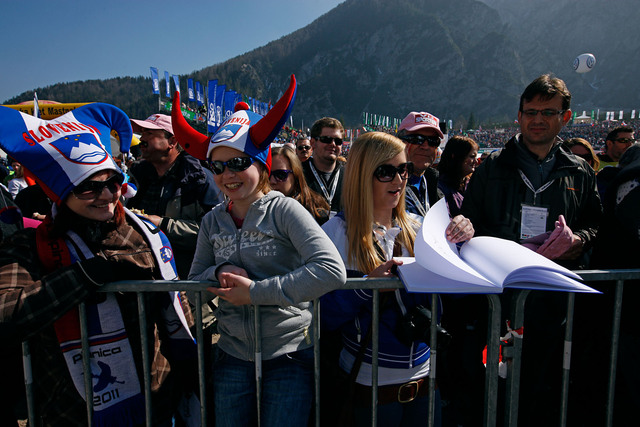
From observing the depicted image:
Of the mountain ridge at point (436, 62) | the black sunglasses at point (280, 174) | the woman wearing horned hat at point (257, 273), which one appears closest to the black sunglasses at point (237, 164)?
the woman wearing horned hat at point (257, 273)

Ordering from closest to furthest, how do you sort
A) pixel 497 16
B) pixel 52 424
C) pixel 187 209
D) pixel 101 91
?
pixel 52 424, pixel 187 209, pixel 101 91, pixel 497 16

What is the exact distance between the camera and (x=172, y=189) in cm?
299

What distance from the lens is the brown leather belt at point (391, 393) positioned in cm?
166

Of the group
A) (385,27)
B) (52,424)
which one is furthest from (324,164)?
(385,27)

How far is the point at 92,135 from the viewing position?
1.59 metres

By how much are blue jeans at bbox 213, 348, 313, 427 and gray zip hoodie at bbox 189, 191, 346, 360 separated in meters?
0.07

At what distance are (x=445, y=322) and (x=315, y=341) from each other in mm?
1488

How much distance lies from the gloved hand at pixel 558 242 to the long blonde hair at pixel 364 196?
713 mm

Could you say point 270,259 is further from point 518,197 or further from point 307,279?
point 518,197

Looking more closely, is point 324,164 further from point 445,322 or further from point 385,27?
point 385,27

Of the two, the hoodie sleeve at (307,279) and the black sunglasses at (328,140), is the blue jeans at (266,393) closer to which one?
the hoodie sleeve at (307,279)

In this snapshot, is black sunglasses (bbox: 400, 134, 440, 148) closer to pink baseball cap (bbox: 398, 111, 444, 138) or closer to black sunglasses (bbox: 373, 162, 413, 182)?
pink baseball cap (bbox: 398, 111, 444, 138)

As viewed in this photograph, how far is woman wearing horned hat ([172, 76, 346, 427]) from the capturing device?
155 cm

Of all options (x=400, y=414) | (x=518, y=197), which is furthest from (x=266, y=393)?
(x=518, y=197)
